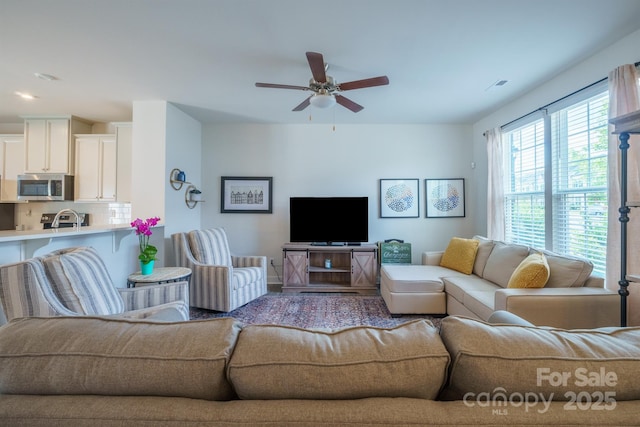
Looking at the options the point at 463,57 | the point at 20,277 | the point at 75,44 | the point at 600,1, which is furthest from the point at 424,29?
the point at 20,277

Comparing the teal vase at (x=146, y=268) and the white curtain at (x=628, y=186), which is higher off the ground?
the white curtain at (x=628, y=186)

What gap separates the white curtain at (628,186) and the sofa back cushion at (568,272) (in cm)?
21

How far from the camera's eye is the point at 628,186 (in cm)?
204

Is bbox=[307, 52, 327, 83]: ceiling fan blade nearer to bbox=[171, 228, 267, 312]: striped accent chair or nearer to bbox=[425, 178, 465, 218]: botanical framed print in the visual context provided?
bbox=[171, 228, 267, 312]: striped accent chair

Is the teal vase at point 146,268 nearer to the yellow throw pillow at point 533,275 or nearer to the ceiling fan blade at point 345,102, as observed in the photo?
the ceiling fan blade at point 345,102

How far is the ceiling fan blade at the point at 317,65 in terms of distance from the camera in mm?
1981

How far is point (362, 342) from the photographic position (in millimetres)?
701

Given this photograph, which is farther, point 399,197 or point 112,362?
point 399,197

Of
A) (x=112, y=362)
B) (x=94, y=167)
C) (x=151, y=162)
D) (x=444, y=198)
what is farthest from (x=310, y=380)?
(x=94, y=167)

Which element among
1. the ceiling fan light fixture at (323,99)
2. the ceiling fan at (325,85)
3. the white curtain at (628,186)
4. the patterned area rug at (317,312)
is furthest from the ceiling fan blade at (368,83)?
the patterned area rug at (317,312)

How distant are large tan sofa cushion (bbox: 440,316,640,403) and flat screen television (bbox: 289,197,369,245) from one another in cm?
339

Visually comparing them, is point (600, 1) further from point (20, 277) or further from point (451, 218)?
point (20, 277)

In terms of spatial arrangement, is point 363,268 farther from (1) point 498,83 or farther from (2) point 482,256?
(1) point 498,83

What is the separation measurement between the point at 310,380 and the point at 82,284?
174 centimetres
